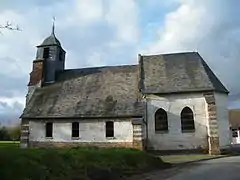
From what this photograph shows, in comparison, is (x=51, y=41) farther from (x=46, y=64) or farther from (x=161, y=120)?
(x=161, y=120)

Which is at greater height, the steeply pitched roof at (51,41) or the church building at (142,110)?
the steeply pitched roof at (51,41)

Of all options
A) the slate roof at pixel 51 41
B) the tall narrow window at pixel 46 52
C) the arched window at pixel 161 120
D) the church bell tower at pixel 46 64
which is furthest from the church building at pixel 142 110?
the slate roof at pixel 51 41

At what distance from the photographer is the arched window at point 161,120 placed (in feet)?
106

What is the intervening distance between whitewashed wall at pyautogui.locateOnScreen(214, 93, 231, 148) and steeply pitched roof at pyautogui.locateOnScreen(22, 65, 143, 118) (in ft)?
25.6

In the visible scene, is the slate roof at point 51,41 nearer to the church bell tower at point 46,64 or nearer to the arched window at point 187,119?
the church bell tower at point 46,64

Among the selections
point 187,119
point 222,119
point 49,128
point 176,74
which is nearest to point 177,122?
point 187,119

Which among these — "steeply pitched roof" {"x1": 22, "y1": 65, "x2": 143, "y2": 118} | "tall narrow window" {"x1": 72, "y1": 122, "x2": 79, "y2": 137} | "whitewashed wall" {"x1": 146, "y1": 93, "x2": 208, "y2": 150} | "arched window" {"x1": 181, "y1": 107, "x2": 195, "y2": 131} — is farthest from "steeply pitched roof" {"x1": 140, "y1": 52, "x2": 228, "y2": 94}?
"tall narrow window" {"x1": 72, "y1": 122, "x2": 79, "y2": 137}

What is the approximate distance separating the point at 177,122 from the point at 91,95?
31.6 feet

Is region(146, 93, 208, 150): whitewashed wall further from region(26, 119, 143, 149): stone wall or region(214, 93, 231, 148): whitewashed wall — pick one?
region(26, 119, 143, 149): stone wall

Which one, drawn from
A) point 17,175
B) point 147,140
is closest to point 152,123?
point 147,140

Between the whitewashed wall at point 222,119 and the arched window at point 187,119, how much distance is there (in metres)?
2.66

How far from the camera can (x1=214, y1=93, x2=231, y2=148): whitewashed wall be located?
31839mm

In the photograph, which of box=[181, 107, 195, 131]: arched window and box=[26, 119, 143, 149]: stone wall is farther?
box=[181, 107, 195, 131]: arched window

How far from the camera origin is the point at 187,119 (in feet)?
105
